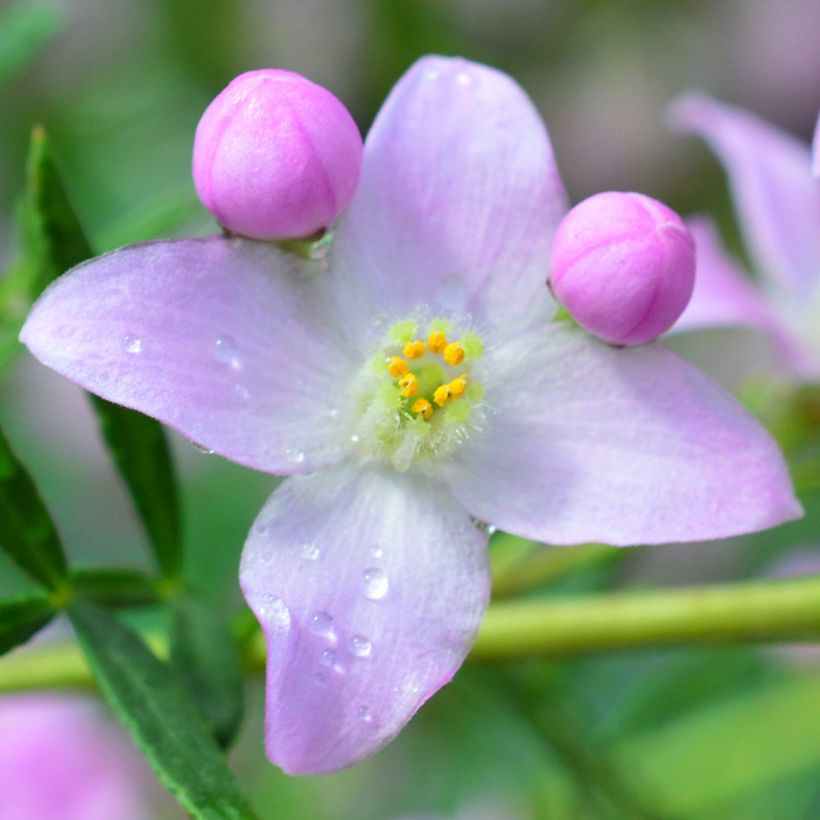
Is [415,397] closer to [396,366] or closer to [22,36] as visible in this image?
[396,366]

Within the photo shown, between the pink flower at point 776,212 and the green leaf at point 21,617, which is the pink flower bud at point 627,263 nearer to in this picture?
the green leaf at point 21,617

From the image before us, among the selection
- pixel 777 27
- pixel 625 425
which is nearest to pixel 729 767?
pixel 625 425

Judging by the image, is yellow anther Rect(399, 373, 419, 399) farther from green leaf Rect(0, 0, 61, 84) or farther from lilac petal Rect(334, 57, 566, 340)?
green leaf Rect(0, 0, 61, 84)

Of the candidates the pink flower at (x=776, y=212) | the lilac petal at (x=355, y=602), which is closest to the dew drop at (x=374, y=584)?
the lilac petal at (x=355, y=602)

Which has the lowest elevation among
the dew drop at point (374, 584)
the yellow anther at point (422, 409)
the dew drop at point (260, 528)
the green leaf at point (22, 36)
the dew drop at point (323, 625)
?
the dew drop at point (374, 584)

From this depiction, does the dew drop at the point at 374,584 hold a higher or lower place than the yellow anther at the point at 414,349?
lower

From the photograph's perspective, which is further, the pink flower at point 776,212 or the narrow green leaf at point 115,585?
the pink flower at point 776,212

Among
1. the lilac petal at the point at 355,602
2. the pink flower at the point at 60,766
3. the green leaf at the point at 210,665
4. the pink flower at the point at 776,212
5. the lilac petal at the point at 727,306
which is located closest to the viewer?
the lilac petal at the point at 355,602
